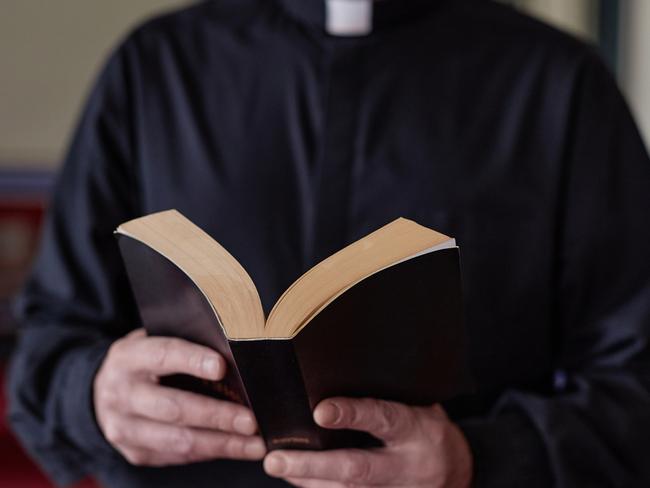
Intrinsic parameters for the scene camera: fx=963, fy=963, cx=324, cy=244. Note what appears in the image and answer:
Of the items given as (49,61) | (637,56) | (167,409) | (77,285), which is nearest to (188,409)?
(167,409)

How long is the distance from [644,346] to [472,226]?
0.23m

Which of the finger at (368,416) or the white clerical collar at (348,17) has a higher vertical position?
the white clerical collar at (348,17)

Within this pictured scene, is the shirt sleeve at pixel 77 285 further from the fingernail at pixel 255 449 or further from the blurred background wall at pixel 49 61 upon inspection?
the blurred background wall at pixel 49 61

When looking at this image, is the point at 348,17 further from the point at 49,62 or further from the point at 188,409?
the point at 49,62

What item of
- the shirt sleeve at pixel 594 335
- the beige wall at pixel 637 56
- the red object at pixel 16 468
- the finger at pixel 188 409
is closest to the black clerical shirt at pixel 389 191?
the shirt sleeve at pixel 594 335

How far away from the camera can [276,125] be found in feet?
3.82

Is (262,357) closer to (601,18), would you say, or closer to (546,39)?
(546,39)

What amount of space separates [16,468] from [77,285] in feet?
5.09

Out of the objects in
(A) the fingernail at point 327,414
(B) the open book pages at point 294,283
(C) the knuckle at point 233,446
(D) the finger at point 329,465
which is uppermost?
(B) the open book pages at point 294,283

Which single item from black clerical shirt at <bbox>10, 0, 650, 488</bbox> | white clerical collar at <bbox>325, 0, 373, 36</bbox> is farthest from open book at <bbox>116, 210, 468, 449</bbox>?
white clerical collar at <bbox>325, 0, 373, 36</bbox>

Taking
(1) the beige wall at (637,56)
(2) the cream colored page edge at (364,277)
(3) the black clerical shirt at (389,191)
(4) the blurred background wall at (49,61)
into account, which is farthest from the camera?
(4) the blurred background wall at (49,61)

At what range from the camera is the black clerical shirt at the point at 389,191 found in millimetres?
1070

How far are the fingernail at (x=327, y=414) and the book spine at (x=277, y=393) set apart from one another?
0.01 meters

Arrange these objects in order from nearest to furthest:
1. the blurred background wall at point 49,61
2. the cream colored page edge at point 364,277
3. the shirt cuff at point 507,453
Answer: the cream colored page edge at point 364,277 → the shirt cuff at point 507,453 → the blurred background wall at point 49,61
